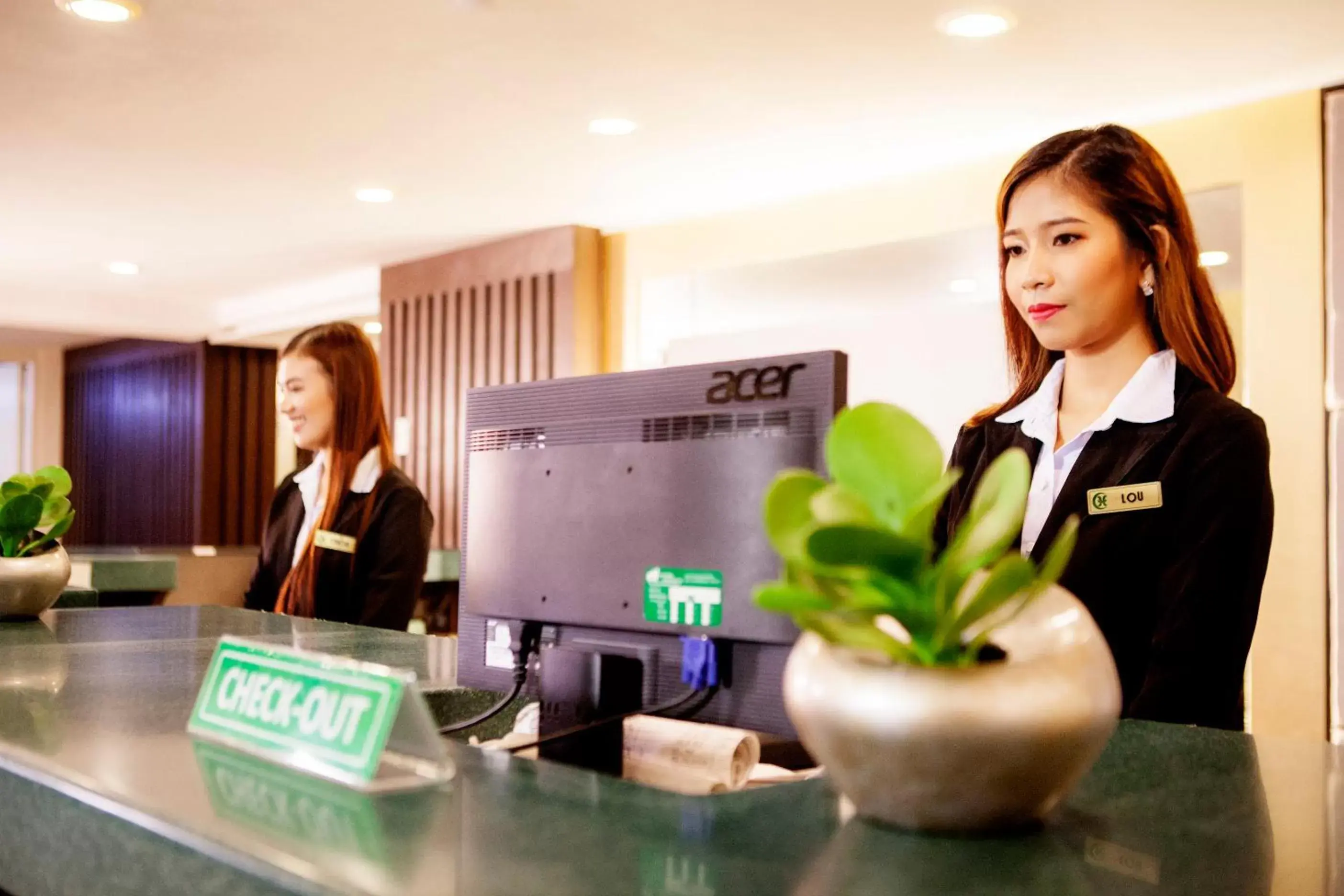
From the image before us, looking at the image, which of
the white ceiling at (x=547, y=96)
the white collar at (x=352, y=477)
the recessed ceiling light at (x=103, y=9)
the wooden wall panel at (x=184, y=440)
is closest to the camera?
the white collar at (x=352, y=477)

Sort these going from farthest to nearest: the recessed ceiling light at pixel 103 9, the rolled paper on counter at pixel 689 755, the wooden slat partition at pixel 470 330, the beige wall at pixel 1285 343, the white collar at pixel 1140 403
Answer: the wooden slat partition at pixel 470 330, the beige wall at pixel 1285 343, the recessed ceiling light at pixel 103 9, the white collar at pixel 1140 403, the rolled paper on counter at pixel 689 755

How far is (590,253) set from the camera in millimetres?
6293

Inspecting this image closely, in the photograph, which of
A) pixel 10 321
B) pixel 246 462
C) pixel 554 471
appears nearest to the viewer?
pixel 554 471

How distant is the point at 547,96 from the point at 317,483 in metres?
1.60

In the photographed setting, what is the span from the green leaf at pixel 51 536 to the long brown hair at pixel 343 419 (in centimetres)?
75

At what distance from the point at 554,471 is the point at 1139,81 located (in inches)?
131

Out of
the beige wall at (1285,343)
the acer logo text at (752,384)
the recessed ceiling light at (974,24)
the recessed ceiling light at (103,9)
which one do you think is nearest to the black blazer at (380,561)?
the recessed ceiling light at (103,9)

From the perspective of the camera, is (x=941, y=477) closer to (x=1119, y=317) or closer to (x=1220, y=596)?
(x=1220, y=596)

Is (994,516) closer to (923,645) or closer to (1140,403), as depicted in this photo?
(923,645)

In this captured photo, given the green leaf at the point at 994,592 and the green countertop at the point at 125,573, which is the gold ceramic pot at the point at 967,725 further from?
the green countertop at the point at 125,573

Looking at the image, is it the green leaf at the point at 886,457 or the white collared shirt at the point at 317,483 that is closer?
the green leaf at the point at 886,457

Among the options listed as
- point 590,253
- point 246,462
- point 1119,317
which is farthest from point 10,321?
point 1119,317

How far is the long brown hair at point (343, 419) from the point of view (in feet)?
9.98

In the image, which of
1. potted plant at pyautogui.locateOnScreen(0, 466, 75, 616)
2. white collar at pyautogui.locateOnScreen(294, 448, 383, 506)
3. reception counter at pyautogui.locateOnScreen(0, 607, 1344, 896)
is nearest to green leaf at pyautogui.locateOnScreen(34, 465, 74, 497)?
potted plant at pyautogui.locateOnScreen(0, 466, 75, 616)
